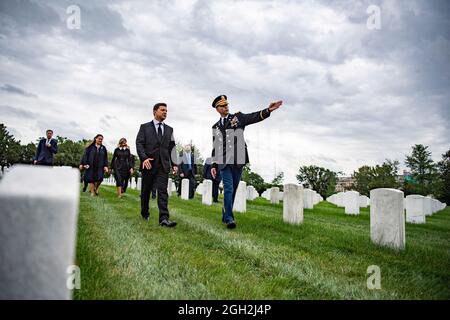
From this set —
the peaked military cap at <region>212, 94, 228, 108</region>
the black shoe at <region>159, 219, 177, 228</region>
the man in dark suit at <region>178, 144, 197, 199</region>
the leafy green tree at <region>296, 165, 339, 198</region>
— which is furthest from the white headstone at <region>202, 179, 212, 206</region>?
the leafy green tree at <region>296, 165, 339, 198</region>

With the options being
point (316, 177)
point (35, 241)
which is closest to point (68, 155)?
point (316, 177)

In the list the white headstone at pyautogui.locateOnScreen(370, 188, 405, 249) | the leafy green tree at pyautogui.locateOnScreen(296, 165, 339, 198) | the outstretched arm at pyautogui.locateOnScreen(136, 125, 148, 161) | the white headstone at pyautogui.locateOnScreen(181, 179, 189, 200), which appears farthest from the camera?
the leafy green tree at pyautogui.locateOnScreen(296, 165, 339, 198)

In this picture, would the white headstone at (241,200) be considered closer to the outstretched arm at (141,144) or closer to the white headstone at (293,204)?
the white headstone at (293,204)

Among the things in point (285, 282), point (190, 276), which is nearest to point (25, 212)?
point (190, 276)

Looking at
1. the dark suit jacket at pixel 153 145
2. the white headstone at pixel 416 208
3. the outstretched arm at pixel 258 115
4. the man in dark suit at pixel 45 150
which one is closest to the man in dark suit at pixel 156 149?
the dark suit jacket at pixel 153 145

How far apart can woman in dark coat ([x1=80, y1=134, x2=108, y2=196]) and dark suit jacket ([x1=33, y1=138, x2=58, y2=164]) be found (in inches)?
41.3

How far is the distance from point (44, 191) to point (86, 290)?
1.33m

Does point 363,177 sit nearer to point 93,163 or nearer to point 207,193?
point 207,193

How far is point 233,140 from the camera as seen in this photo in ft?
21.0

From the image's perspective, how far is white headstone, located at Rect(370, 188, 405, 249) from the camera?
4.97 meters

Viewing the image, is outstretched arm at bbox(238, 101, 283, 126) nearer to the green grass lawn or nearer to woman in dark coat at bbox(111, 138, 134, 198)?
the green grass lawn

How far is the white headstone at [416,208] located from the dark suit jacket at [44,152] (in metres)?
12.3

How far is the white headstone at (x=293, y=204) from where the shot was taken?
712 cm

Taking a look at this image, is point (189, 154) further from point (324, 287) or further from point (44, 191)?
point (44, 191)
